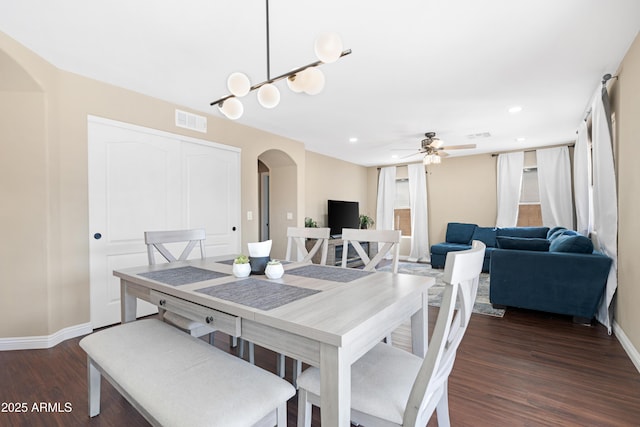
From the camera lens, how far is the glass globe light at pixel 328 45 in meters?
1.35

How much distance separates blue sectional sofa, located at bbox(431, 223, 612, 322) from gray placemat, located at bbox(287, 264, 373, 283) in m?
2.35

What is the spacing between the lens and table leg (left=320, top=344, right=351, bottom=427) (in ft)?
3.18

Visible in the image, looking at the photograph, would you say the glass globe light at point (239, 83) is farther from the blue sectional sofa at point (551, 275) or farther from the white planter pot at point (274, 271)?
the blue sectional sofa at point (551, 275)

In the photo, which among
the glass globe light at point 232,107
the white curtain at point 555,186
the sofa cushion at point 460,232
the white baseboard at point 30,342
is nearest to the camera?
the glass globe light at point 232,107

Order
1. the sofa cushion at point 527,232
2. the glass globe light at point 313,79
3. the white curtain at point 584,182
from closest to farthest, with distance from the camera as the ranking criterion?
1. the glass globe light at point 313,79
2. the white curtain at point 584,182
3. the sofa cushion at point 527,232

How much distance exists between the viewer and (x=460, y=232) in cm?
646

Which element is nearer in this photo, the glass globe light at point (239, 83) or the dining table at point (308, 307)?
the dining table at point (308, 307)

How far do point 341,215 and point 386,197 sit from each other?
5.84 ft

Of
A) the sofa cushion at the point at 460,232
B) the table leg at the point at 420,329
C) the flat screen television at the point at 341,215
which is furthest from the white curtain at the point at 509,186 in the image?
the table leg at the point at 420,329

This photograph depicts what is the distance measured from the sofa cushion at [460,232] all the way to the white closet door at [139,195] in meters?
4.86

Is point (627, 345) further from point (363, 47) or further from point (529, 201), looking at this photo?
point (529, 201)

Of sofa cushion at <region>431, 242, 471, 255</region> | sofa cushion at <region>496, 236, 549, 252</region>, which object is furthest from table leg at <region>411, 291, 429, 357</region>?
sofa cushion at <region>431, 242, 471, 255</region>

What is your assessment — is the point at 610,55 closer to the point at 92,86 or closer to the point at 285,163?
the point at 285,163

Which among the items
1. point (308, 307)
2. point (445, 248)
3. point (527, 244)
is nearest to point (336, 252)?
point (445, 248)
